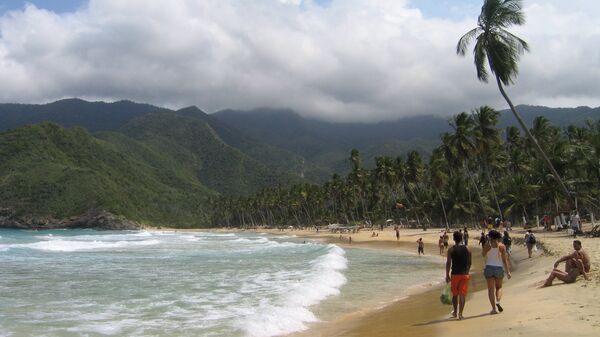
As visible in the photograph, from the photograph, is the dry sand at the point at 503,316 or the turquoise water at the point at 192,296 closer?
the dry sand at the point at 503,316

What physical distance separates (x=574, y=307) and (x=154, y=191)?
19503 cm

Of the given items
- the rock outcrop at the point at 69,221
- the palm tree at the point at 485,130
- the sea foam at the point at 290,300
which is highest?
the palm tree at the point at 485,130

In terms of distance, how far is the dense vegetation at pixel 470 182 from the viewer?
3831cm

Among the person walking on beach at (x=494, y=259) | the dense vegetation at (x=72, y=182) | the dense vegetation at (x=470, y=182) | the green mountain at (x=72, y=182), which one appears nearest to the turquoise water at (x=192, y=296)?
the person walking on beach at (x=494, y=259)

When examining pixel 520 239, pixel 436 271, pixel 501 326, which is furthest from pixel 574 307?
pixel 520 239

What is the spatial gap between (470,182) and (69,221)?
124m

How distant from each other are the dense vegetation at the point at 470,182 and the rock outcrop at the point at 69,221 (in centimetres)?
4812

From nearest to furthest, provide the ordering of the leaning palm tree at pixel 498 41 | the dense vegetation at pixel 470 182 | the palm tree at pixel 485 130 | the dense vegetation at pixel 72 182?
the leaning palm tree at pixel 498 41, the dense vegetation at pixel 470 182, the palm tree at pixel 485 130, the dense vegetation at pixel 72 182

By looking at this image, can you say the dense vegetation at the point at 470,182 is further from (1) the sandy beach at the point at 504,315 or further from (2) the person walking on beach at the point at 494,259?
(2) the person walking on beach at the point at 494,259

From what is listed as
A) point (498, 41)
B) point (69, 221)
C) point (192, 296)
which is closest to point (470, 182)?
point (498, 41)

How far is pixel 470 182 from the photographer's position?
204 feet

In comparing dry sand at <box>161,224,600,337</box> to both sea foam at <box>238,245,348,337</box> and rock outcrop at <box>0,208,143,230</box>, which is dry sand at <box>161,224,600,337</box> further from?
rock outcrop at <box>0,208,143,230</box>

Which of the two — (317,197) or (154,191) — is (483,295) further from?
(154,191)

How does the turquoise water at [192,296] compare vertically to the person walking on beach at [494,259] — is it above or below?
below
